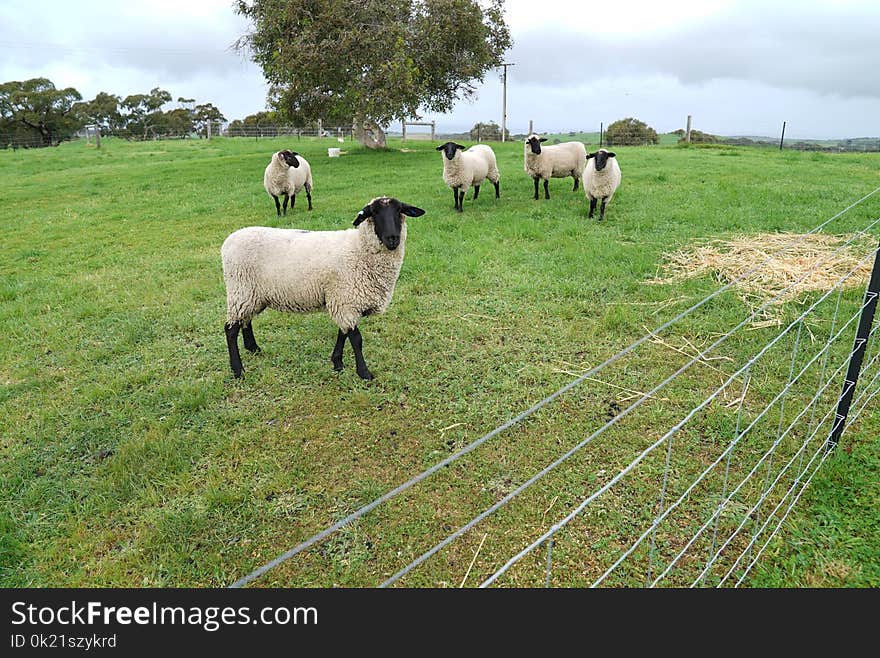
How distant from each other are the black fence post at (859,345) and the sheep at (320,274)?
10.6 ft

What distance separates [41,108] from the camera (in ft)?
158

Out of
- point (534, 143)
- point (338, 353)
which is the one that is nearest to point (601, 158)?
point (534, 143)

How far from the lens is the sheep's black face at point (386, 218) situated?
446cm

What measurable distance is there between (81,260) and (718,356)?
9941 millimetres

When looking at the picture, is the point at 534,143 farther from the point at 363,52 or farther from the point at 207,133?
the point at 207,133

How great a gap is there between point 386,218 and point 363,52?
1566 cm

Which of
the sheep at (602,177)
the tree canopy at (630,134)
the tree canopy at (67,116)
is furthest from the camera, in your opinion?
the tree canopy at (67,116)

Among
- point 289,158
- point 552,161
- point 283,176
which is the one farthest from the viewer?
point 552,161

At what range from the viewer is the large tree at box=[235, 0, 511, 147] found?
17156 mm

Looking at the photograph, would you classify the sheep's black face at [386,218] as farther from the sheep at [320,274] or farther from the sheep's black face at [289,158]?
the sheep's black face at [289,158]

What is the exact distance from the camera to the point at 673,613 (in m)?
1.94

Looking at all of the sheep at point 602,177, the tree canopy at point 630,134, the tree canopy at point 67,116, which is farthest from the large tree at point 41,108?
the sheep at point 602,177

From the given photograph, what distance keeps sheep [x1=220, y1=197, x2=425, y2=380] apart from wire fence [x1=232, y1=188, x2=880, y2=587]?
5.78 feet

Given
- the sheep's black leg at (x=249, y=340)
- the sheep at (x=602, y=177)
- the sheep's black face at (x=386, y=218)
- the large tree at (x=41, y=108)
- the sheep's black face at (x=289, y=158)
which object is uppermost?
the large tree at (x=41, y=108)
